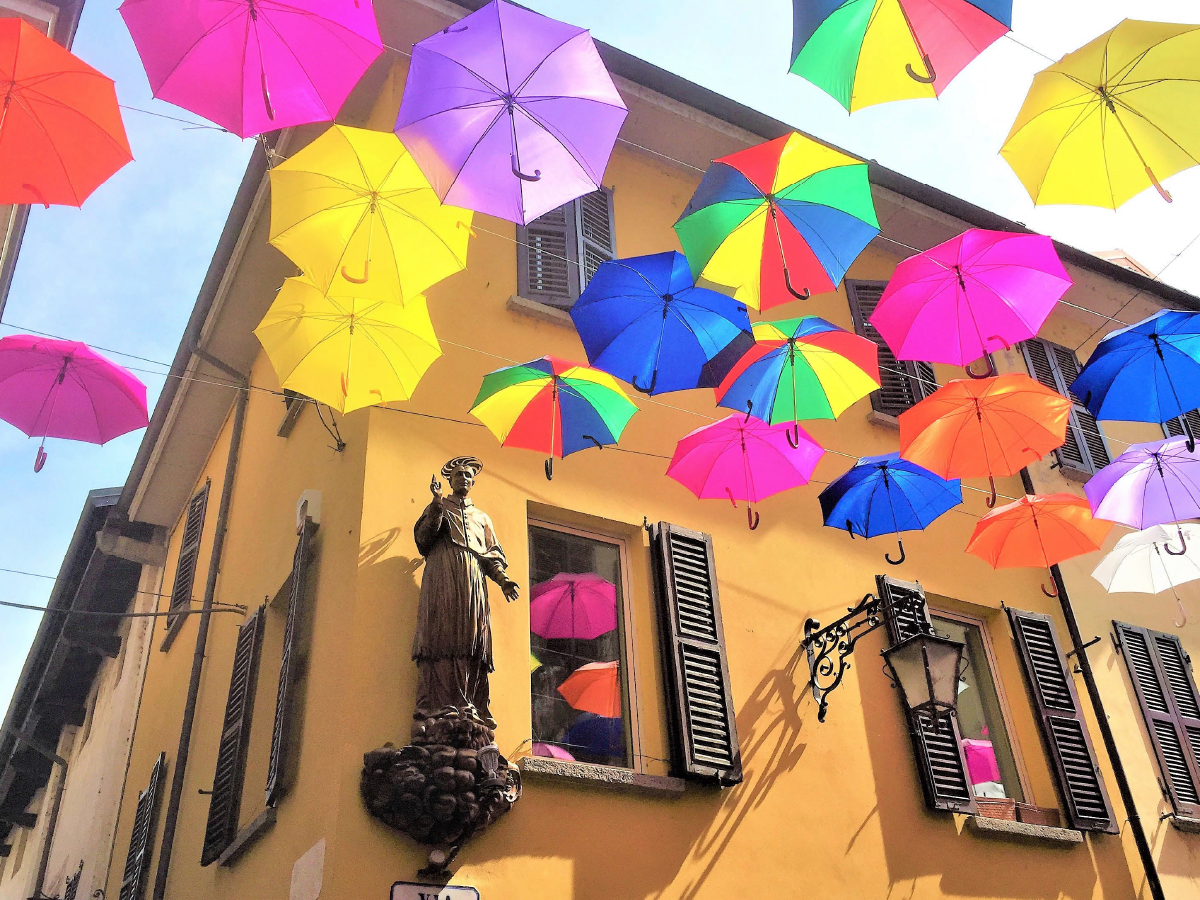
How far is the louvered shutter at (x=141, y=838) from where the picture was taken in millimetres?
9281

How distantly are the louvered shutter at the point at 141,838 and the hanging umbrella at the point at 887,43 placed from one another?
829 cm

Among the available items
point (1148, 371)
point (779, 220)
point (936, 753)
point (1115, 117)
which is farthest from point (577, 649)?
point (1115, 117)

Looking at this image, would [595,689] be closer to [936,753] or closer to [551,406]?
[551,406]

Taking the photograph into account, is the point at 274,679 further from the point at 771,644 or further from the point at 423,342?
the point at 771,644

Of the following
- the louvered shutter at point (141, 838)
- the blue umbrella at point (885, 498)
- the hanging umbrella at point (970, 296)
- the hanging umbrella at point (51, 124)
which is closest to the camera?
the hanging umbrella at point (51, 124)

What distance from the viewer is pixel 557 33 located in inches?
222

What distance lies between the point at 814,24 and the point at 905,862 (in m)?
5.41

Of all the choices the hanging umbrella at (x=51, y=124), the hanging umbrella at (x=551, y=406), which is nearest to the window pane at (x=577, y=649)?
the hanging umbrella at (x=551, y=406)

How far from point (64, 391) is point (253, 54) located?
157 inches

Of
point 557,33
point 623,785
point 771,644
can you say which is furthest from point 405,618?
point 557,33

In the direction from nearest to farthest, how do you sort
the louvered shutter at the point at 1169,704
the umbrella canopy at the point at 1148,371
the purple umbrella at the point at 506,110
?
1. the purple umbrella at the point at 506,110
2. the umbrella canopy at the point at 1148,371
3. the louvered shutter at the point at 1169,704

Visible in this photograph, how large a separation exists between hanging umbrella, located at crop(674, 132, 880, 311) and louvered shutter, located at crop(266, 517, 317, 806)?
3264mm

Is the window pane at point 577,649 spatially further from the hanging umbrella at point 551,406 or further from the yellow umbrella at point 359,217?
the yellow umbrella at point 359,217

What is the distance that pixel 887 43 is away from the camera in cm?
555
